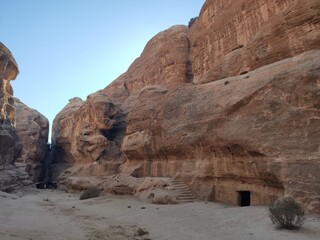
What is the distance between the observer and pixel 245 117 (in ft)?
51.0

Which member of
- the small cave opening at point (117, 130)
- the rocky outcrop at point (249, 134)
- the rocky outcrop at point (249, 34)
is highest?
the rocky outcrop at point (249, 34)

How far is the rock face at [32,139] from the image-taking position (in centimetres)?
4904

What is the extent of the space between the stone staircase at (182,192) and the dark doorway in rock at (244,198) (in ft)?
10.3

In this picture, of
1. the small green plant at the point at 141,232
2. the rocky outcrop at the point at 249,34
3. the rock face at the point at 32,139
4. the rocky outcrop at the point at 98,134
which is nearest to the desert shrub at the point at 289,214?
the small green plant at the point at 141,232

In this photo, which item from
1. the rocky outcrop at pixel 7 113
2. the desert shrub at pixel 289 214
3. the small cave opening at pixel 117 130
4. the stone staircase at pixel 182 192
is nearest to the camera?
the desert shrub at pixel 289 214

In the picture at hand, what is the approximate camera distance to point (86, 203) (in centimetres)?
2197

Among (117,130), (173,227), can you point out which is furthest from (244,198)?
(117,130)

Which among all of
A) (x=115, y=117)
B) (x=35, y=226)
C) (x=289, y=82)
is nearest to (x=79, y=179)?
(x=115, y=117)

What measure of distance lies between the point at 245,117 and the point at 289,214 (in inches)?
259

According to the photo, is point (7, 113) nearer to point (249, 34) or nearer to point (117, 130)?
point (117, 130)

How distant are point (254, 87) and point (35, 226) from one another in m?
12.1

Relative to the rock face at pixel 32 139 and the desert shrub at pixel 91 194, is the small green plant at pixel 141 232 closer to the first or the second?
the desert shrub at pixel 91 194

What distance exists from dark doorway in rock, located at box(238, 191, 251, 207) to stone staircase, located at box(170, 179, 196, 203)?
314 cm

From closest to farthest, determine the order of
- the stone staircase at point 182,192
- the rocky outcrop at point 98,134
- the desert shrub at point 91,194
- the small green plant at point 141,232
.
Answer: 1. the small green plant at point 141,232
2. the stone staircase at point 182,192
3. the desert shrub at point 91,194
4. the rocky outcrop at point 98,134
